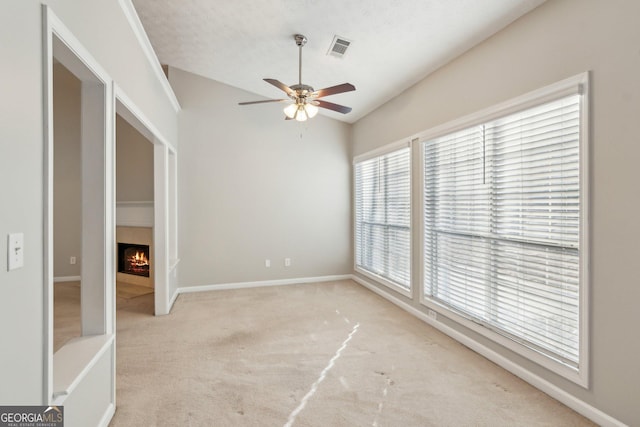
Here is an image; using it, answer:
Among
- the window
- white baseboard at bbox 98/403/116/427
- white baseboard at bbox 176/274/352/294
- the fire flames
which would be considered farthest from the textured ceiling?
white baseboard at bbox 98/403/116/427

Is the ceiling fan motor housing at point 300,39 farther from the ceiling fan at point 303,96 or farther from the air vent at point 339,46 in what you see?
the air vent at point 339,46

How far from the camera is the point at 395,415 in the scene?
204 centimetres

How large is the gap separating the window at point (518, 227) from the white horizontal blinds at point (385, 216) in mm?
637

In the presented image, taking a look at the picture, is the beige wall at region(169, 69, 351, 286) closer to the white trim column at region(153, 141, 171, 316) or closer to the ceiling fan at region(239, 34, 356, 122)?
the white trim column at region(153, 141, 171, 316)

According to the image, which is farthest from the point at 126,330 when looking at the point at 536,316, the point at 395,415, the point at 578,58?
the point at 578,58

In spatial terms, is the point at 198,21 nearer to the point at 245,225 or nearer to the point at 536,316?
the point at 245,225

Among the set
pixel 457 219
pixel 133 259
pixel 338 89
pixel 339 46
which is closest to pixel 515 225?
pixel 457 219

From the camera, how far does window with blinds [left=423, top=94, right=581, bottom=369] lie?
2.17 m

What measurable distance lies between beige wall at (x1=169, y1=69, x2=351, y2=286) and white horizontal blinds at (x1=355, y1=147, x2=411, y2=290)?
1.26 feet

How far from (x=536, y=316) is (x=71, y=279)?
6723 mm

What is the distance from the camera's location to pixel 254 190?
16.9ft

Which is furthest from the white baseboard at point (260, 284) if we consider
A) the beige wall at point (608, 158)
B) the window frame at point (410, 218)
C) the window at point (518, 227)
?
the beige wall at point (608, 158)

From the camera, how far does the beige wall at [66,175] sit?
5301mm
